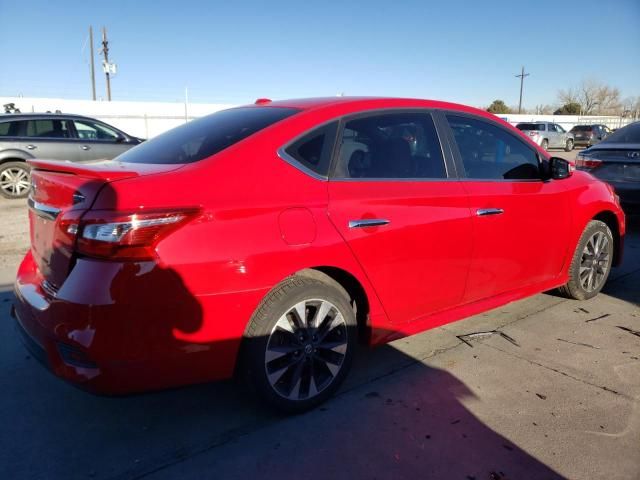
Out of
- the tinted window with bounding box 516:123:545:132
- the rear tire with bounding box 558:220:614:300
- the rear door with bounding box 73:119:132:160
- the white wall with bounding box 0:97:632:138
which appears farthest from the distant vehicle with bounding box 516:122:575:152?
the rear tire with bounding box 558:220:614:300

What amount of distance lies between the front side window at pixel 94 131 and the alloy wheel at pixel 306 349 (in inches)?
355

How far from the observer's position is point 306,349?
2711mm

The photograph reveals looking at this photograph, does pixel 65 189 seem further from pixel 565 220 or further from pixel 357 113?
pixel 565 220

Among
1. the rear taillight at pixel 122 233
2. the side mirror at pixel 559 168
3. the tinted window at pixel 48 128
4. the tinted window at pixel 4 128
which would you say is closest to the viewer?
the rear taillight at pixel 122 233

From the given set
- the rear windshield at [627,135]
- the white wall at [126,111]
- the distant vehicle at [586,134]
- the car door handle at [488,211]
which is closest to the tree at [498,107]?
the distant vehicle at [586,134]

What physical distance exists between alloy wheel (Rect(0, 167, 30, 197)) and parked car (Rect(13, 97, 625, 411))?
7.69 m

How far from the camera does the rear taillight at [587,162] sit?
7461mm

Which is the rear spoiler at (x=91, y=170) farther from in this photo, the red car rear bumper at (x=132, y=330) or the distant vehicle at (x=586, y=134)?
the distant vehicle at (x=586, y=134)

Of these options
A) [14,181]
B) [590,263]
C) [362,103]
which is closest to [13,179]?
[14,181]

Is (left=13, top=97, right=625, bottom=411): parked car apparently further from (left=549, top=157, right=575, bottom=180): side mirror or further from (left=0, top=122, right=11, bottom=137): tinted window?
(left=0, top=122, right=11, bottom=137): tinted window

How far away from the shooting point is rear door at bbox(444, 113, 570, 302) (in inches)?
133

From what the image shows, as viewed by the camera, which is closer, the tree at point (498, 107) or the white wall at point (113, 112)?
the white wall at point (113, 112)

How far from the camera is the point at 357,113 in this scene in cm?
299

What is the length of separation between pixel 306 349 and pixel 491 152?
2034 millimetres
